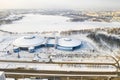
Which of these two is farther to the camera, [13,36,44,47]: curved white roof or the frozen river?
the frozen river

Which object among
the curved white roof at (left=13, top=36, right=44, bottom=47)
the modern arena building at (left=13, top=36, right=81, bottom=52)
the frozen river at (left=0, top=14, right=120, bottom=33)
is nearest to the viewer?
the modern arena building at (left=13, top=36, right=81, bottom=52)

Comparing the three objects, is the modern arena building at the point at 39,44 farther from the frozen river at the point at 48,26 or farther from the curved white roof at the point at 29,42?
the frozen river at the point at 48,26

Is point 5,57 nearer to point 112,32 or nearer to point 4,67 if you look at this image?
point 4,67

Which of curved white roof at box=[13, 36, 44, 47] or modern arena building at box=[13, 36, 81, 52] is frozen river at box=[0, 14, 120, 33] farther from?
modern arena building at box=[13, 36, 81, 52]

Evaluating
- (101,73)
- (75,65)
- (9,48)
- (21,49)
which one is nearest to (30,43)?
(21,49)

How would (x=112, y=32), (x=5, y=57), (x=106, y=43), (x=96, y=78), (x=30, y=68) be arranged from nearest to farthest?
1. (x=96, y=78)
2. (x=30, y=68)
3. (x=5, y=57)
4. (x=106, y=43)
5. (x=112, y=32)

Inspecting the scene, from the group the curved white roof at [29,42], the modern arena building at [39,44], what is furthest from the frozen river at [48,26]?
the modern arena building at [39,44]

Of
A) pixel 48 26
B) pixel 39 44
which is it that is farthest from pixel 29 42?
pixel 48 26

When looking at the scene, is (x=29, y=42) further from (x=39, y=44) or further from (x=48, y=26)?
(x=48, y=26)

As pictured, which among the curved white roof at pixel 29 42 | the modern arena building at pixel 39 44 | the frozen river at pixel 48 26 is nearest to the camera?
the modern arena building at pixel 39 44

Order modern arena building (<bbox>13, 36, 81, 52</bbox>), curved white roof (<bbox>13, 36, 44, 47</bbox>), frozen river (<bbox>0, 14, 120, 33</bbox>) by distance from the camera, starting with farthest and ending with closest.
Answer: frozen river (<bbox>0, 14, 120, 33</bbox>), curved white roof (<bbox>13, 36, 44, 47</bbox>), modern arena building (<bbox>13, 36, 81, 52</bbox>)

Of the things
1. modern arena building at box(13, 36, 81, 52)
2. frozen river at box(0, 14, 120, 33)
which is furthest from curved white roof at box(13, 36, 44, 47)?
frozen river at box(0, 14, 120, 33)
